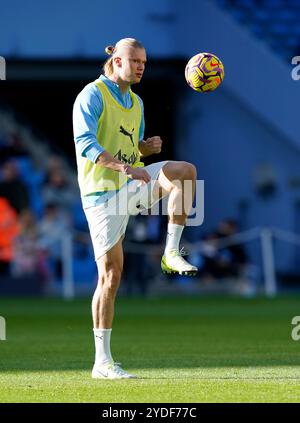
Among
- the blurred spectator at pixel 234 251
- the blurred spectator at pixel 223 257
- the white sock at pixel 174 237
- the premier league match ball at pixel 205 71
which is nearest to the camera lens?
the white sock at pixel 174 237

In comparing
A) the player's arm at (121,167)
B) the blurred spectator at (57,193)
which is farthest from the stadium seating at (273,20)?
the player's arm at (121,167)

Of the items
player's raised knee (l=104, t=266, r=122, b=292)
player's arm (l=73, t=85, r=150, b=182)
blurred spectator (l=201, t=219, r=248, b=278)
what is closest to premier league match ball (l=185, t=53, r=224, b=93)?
player's arm (l=73, t=85, r=150, b=182)

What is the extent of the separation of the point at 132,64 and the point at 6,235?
13.2 m

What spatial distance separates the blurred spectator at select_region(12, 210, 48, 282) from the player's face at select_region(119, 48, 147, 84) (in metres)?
12.8

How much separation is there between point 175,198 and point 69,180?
18799mm

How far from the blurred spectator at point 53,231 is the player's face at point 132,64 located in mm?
13386

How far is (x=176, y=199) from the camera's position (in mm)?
9484

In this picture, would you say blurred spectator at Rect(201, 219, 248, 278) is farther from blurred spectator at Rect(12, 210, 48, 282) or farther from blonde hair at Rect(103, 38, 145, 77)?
blonde hair at Rect(103, 38, 145, 77)

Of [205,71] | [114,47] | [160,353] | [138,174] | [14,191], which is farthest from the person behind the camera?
[14,191]

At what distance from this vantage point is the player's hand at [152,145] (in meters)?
9.96

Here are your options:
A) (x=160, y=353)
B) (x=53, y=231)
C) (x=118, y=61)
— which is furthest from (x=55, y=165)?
(x=118, y=61)

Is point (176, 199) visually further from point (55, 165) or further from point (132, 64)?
point (55, 165)

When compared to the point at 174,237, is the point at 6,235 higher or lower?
lower

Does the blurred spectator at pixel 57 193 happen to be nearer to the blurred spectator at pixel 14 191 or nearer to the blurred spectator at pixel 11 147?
the blurred spectator at pixel 11 147
